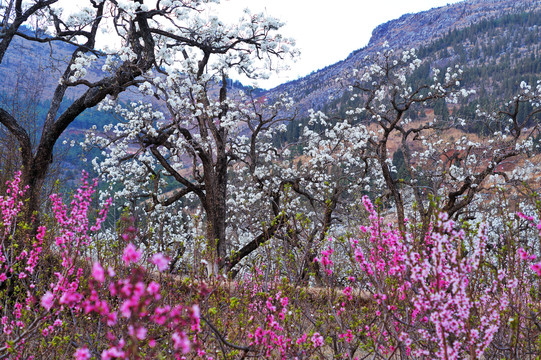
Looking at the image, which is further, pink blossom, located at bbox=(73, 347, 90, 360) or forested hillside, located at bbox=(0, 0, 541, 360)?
forested hillside, located at bbox=(0, 0, 541, 360)

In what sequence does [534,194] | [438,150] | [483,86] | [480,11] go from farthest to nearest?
[480,11], [483,86], [438,150], [534,194]

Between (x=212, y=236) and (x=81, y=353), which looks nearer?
(x=81, y=353)

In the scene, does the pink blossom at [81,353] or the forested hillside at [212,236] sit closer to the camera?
the pink blossom at [81,353]

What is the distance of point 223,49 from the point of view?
9.66 metres

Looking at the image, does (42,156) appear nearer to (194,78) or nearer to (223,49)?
(194,78)

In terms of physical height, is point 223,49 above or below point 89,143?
above

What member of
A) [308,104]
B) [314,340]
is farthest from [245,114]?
[308,104]

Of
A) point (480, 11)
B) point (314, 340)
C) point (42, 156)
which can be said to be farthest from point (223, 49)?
point (480, 11)

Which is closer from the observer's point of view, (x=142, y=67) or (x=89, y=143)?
(x=142, y=67)

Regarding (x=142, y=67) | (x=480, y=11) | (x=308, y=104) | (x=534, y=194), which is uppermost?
(x=480, y=11)

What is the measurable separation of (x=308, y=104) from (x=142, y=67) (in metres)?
147

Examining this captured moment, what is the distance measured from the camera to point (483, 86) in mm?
96438

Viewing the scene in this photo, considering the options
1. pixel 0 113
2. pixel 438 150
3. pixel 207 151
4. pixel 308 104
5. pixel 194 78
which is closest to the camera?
pixel 0 113

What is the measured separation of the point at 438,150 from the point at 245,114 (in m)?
11.0
